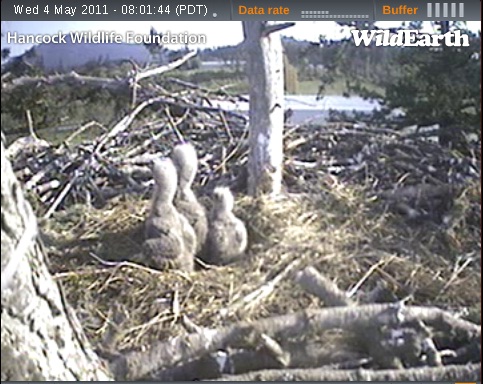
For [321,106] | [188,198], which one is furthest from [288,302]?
[321,106]

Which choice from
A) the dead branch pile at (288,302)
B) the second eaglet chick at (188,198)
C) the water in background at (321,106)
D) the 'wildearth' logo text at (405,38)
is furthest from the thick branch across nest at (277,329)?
the water in background at (321,106)

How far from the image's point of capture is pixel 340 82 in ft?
5.77

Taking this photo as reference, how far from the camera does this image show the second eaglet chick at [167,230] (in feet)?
5.23

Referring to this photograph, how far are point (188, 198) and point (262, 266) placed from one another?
295 millimetres

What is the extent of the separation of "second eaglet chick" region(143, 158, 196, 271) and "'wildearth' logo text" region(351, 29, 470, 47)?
513mm

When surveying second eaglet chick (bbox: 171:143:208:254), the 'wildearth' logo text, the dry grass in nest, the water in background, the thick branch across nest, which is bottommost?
the thick branch across nest

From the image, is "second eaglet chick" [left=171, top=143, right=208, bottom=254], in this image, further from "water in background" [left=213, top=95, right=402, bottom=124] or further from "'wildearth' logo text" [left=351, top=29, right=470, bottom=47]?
"'wildearth' logo text" [left=351, top=29, right=470, bottom=47]

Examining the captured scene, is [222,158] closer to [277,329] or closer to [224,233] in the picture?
[224,233]

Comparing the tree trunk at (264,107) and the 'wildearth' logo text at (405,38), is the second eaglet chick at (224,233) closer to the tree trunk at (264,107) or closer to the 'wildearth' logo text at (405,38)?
the tree trunk at (264,107)

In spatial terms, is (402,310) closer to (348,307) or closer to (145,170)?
(348,307)

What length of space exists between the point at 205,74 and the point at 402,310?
2.70ft

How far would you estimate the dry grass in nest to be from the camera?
1.41m
